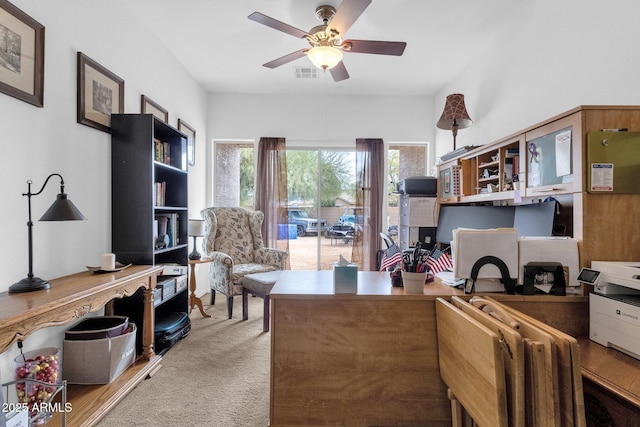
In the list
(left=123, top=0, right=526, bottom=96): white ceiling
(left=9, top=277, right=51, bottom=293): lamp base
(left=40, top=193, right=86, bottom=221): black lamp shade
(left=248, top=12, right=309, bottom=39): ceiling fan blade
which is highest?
(left=123, top=0, right=526, bottom=96): white ceiling

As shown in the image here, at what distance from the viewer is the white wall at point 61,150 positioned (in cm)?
159

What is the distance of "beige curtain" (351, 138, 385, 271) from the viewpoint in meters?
4.52

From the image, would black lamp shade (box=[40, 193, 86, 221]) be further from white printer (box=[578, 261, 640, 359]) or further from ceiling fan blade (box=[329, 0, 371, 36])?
white printer (box=[578, 261, 640, 359])

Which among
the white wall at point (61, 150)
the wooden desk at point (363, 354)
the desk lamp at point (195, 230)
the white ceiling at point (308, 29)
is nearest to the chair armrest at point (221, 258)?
the desk lamp at point (195, 230)

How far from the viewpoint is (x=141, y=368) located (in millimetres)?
2105

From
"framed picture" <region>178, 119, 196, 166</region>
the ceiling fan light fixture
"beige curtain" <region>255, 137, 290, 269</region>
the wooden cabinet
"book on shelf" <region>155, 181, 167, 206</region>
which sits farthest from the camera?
"beige curtain" <region>255, 137, 290, 269</region>

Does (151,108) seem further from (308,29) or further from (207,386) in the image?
(207,386)

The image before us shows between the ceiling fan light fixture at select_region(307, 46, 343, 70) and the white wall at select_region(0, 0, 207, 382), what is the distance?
4.96 feet

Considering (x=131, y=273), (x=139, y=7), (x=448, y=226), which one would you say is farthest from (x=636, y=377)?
(x=139, y=7)

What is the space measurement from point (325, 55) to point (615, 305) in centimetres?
214

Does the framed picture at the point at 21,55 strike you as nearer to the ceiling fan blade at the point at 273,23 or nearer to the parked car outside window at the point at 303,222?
the ceiling fan blade at the point at 273,23

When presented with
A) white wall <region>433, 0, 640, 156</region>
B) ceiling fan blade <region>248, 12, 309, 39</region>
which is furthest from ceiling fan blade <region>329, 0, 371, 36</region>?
white wall <region>433, 0, 640, 156</region>

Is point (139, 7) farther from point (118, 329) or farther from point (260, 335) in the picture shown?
point (260, 335)

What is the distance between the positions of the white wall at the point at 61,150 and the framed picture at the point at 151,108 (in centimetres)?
10
